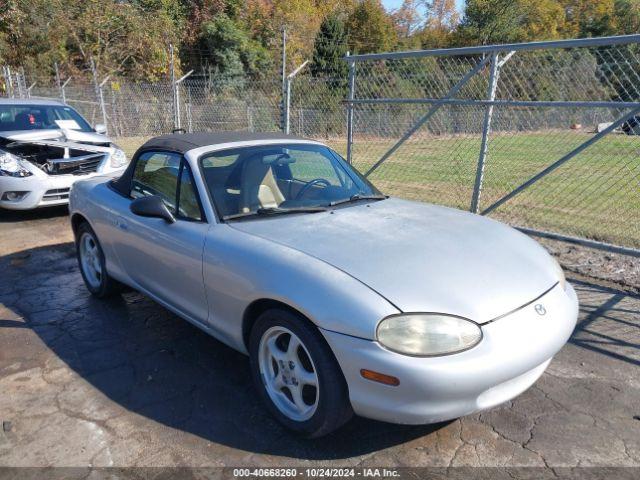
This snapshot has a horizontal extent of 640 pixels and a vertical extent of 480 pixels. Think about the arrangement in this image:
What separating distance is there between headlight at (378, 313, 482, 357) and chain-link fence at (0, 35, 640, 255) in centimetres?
320

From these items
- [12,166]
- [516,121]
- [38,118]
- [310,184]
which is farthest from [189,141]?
[38,118]

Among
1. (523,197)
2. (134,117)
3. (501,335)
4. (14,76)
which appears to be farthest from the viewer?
(14,76)

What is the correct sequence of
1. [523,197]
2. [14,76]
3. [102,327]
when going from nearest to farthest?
[102,327]
[523,197]
[14,76]

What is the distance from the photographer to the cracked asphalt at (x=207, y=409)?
264 cm

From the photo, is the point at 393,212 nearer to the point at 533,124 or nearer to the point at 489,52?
the point at 489,52

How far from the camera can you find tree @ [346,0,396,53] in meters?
44.3

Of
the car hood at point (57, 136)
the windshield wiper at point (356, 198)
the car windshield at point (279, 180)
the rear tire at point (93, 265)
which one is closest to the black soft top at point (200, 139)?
the car windshield at point (279, 180)

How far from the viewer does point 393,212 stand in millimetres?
3555

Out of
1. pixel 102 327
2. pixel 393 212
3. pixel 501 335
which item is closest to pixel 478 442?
pixel 501 335

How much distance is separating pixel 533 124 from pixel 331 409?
19.6 feet

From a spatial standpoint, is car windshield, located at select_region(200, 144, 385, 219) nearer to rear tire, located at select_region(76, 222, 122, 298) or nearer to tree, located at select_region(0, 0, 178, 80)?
rear tire, located at select_region(76, 222, 122, 298)

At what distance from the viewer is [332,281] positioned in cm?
251

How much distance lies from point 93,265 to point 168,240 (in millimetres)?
1703

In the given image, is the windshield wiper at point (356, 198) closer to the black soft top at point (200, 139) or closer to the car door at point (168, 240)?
the black soft top at point (200, 139)
